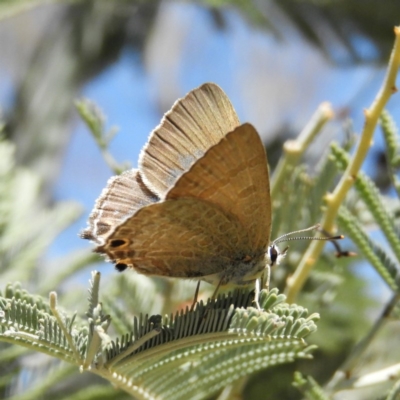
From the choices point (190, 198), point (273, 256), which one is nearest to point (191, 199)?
point (190, 198)

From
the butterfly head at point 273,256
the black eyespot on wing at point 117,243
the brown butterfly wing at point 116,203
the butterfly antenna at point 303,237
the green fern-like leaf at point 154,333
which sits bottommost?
the green fern-like leaf at point 154,333

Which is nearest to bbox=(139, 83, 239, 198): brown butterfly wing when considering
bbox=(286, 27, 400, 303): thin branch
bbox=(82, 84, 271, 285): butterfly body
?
bbox=(82, 84, 271, 285): butterfly body

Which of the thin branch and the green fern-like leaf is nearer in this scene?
the green fern-like leaf

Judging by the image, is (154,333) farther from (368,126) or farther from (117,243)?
(368,126)

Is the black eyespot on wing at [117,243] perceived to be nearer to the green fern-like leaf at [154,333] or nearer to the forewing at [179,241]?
the forewing at [179,241]

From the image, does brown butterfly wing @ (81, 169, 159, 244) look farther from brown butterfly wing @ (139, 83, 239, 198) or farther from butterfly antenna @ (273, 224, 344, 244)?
butterfly antenna @ (273, 224, 344, 244)

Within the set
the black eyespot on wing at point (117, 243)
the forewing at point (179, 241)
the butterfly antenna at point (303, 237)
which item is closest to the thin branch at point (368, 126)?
the butterfly antenna at point (303, 237)

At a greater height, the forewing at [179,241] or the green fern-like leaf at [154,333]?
the forewing at [179,241]
